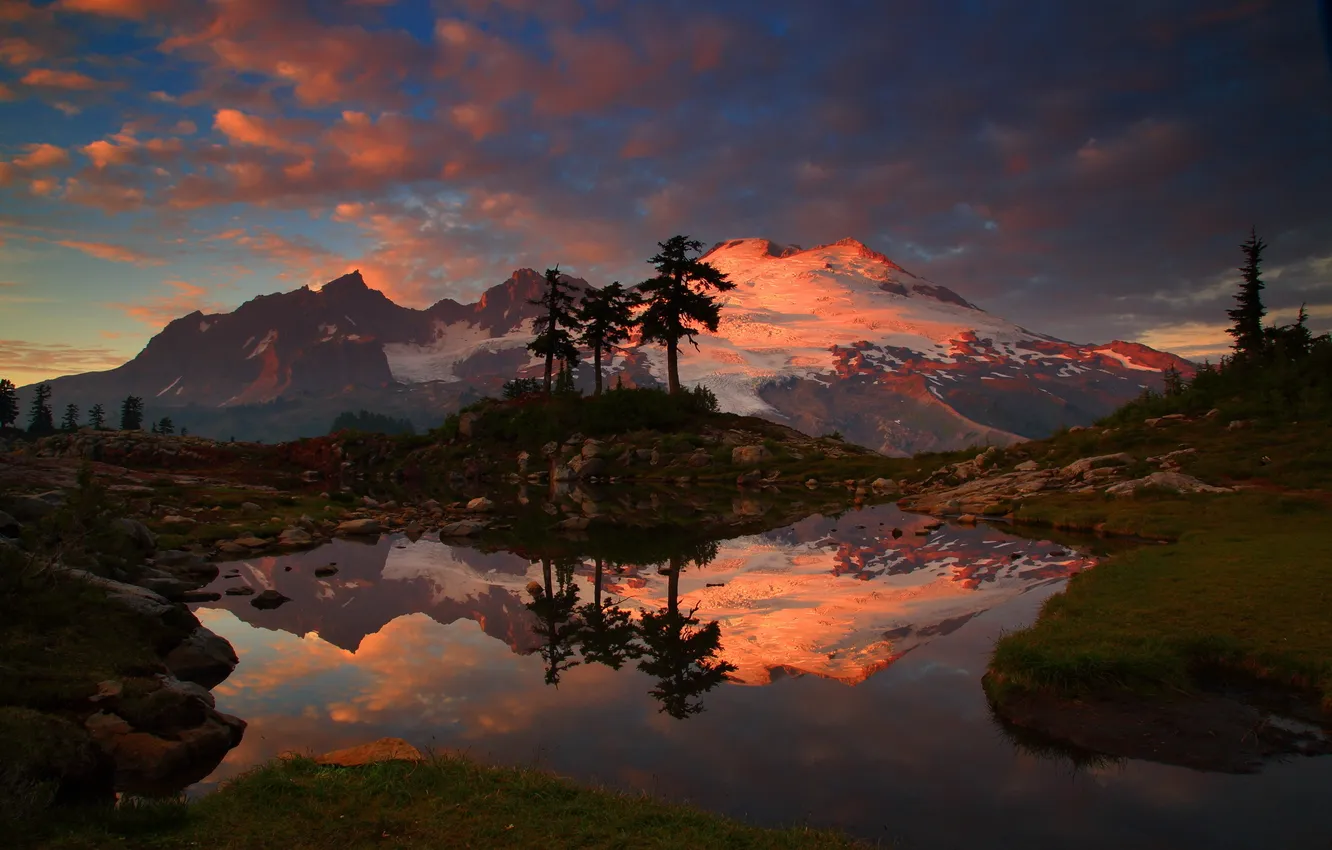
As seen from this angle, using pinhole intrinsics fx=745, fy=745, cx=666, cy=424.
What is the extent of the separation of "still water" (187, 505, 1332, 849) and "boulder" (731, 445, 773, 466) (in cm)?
3446

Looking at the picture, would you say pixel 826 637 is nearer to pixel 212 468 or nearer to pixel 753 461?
pixel 753 461

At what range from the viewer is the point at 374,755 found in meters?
9.30

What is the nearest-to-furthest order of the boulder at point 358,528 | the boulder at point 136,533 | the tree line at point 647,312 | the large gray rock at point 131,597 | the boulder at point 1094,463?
the large gray rock at point 131,597
the boulder at point 136,533
the boulder at point 358,528
the boulder at point 1094,463
the tree line at point 647,312

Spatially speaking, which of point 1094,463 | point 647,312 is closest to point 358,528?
point 1094,463

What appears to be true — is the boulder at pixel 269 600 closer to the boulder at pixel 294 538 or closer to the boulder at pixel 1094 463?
the boulder at pixel 294 538

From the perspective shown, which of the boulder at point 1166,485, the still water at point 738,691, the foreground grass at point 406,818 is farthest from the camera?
the boulder at point 1166,485

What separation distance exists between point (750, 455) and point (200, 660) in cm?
4949

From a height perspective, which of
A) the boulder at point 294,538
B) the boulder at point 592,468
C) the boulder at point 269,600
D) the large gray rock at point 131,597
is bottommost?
the boulder at point 269,600

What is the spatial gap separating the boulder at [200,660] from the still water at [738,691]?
34cm

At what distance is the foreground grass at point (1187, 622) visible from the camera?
1186cm

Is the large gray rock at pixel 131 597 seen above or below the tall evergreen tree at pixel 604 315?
below

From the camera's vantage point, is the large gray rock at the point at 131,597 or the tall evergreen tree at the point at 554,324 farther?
the tall evergreen tree at the point at 554,324

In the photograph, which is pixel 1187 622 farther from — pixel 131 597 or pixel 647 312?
pixel 647 312

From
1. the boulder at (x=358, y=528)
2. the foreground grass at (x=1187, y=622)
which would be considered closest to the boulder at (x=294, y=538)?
the boulder at (x=358, y=528)
